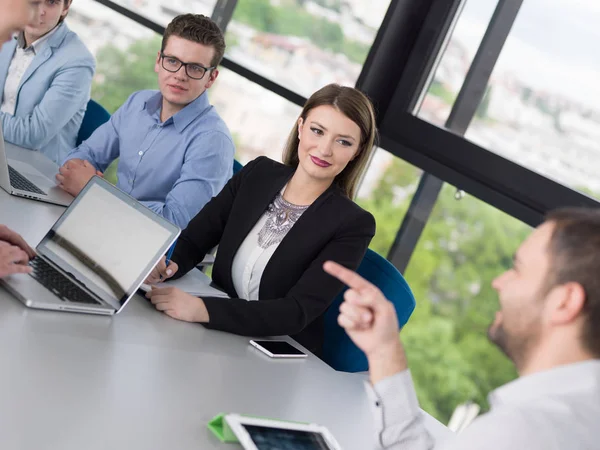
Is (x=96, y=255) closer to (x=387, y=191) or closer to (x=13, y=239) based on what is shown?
(x=13, y=239)

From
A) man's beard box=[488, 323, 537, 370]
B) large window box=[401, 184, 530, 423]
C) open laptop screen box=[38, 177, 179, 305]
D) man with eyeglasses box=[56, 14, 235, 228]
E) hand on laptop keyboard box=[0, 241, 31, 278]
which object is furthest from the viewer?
large window box=[401, 184, 530, 423]

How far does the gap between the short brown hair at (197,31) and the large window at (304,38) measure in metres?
1.04

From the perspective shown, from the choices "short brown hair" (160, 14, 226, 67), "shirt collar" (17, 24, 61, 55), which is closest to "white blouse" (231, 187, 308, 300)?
"short brown hair" (160, 14, 226, 67)

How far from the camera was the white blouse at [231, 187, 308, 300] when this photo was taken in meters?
2.25

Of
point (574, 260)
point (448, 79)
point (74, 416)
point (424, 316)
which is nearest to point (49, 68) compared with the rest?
point (448, 79)

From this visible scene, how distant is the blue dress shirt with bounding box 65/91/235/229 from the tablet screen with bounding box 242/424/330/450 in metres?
1.31

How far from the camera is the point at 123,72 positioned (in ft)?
17.0

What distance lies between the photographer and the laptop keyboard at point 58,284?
1.71 meters

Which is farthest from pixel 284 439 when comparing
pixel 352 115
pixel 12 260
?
pixel 352 115

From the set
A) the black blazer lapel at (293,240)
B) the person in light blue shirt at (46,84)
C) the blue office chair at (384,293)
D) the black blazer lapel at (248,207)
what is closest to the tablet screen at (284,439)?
the blue office chair at (384,293)

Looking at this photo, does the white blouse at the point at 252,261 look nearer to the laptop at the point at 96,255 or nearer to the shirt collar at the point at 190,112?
the laptop at the point at 96,255

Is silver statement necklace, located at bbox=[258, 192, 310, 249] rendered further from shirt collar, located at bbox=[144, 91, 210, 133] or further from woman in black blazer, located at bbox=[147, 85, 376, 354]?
shirt collar, located at bbox=[144, 91, 210, 133]

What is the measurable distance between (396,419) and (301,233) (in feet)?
2.93

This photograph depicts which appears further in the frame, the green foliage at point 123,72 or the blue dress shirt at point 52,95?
the green foliage at point 123,72
